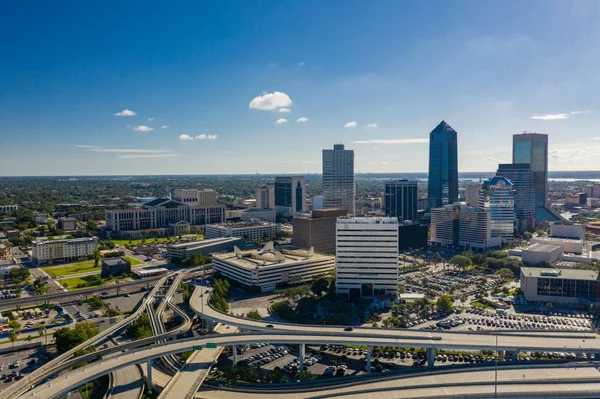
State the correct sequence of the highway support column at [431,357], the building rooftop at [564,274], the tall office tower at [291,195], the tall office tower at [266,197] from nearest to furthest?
the highway support column at [431,357] → the building rooftop at [564,274] → the tall office tower at [291,195] → the tall office tower at [266,197]

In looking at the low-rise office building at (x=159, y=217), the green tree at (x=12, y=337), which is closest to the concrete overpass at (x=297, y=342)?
the green tree at (x=12, y=337)

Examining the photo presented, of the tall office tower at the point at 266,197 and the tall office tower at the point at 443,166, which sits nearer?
the tall office tower at the point at 443,166

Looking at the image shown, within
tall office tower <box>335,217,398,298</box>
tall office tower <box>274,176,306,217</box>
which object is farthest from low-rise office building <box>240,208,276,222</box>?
tall office tower <box>335,217,398,298</box>

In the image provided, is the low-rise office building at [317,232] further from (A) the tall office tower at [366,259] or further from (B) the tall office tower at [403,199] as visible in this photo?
(B) the tall office tower at [403,199]

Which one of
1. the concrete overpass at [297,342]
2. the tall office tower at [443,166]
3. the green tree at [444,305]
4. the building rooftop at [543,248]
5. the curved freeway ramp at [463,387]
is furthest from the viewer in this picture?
the tall office tower at [443,166]

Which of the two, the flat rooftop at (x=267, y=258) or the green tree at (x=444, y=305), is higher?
the flat rooftop at (x=267, y=258)

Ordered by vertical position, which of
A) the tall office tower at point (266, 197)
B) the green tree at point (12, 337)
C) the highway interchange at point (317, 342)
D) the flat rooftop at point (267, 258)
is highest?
the tall office tower at point (266, 197)

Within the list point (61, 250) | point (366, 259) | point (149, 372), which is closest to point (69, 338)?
point (149, 372)
